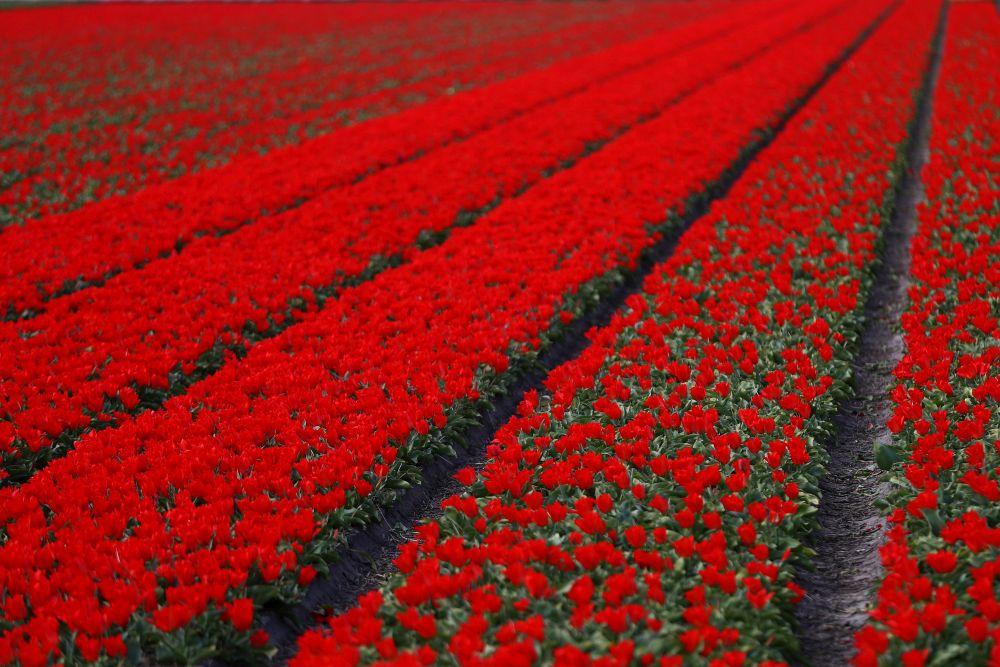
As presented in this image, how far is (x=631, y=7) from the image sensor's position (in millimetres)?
50906

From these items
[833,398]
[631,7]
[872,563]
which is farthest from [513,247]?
[631,7]

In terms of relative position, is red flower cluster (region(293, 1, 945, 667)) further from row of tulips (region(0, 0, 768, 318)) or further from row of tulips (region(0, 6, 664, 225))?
row of tulips (region(0, 6, 664, 225))

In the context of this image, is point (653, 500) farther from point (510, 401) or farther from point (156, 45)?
point (156, 45)

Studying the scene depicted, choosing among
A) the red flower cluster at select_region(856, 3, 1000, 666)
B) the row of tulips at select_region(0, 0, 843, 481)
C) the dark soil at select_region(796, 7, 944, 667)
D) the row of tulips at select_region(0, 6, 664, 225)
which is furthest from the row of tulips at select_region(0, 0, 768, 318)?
the red flower cluster at select_region(856, 3, 1000, 666)

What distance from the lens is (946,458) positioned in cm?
469

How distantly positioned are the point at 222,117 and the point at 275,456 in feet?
53.3

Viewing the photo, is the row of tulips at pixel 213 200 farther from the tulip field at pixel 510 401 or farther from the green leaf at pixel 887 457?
the green leaf at pixel 887 457

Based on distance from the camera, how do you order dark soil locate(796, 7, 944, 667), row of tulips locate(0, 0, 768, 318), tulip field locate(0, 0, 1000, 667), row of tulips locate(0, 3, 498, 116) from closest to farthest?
tulip field locate(0, 0, 1000, 667) → dark soil locate(796, 7, 944, 667) → row of tulips locate(0, 0, 768, 318) → row of tulips locate(0, 3, 498, 116)

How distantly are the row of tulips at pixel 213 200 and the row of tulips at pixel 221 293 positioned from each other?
0.55 meters

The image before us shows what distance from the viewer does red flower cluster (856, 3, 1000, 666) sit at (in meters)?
3.64

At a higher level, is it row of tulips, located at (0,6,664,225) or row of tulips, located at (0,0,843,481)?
row of tulips, located at (0,6,664,225)

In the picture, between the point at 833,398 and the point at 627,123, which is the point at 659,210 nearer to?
the point at 833,398

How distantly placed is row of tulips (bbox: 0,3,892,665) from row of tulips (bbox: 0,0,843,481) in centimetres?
47

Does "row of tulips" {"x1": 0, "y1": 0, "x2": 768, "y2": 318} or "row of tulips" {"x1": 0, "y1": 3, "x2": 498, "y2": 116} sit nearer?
"row of tulips" {"x1": 0, "y1": 0, "x2": 768, "y2": 318}
